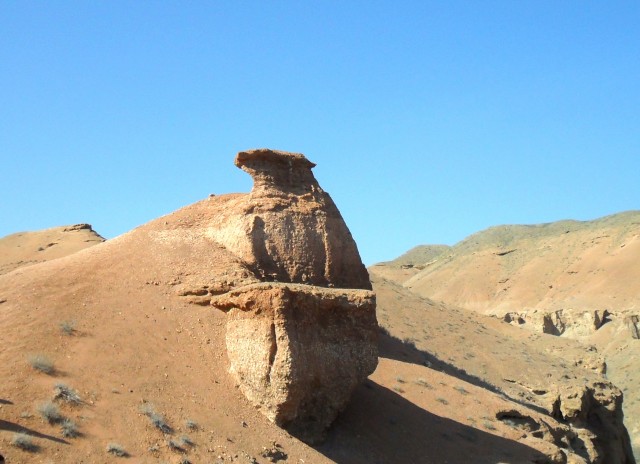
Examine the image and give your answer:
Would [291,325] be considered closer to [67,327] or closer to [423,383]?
[67,327]

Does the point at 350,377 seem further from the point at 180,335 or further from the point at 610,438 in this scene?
the point at 610,438

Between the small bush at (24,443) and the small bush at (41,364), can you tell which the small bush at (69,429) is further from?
the small bush at (41,364)

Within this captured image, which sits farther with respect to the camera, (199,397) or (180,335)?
(180,335)

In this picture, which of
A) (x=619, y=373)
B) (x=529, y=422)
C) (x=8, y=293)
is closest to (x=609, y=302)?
(x=619, y=373)

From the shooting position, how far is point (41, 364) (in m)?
12.1

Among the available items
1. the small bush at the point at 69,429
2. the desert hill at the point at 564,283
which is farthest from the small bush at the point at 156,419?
the desert hill at the point at 564,283

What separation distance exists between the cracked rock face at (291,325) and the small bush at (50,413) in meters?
4.10

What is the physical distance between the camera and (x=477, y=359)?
102 feet

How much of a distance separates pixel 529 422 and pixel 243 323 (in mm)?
10002

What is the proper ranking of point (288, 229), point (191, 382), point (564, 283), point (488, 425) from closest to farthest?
point (191, 382), point (288, 229), point (488, 425), point (564, 283)

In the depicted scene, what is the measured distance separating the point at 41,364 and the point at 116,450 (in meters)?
2.53

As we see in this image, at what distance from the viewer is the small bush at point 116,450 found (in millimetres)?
10594

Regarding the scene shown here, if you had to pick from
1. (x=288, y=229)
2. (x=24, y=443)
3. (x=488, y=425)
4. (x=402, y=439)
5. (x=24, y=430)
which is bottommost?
(x=488, y=425)

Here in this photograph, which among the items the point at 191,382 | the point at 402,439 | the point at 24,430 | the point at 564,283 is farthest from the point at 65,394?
the point at 564,283
